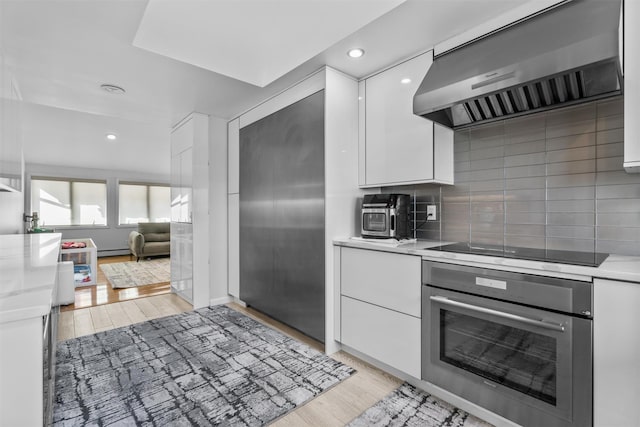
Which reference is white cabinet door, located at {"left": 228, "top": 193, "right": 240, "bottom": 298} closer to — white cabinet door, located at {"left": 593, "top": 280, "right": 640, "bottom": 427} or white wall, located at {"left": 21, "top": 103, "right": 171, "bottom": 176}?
white wall, located at {"left": 21, "top": 103, "right": 171, "bottom": 176}

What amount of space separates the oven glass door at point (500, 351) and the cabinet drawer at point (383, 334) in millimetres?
111

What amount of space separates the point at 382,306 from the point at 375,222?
62 cm

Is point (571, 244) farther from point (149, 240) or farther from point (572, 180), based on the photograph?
point (149, 240)

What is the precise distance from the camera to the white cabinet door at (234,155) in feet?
11.7

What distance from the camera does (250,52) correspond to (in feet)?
7.70

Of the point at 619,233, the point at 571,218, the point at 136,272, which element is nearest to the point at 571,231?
the point at 571,218

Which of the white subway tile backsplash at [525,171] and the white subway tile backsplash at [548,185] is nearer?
the white subway tile backsplash at [548,185]

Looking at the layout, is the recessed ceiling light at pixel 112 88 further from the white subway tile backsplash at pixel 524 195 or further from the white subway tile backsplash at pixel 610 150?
the white subway tile backsplash at pixel 610 150

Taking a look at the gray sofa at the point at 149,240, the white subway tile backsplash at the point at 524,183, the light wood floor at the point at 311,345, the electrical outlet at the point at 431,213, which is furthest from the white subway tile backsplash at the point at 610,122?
the gray sofa at the point at 149,240

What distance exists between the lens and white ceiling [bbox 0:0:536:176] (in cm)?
178

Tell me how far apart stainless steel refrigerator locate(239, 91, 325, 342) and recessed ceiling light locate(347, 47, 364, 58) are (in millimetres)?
362

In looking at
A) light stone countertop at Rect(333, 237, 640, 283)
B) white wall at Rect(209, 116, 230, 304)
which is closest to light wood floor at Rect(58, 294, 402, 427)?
white wall at Rect(209, 116, 230, 304)

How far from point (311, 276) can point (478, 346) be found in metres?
1.30

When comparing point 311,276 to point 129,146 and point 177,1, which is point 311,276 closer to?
point 177,1
